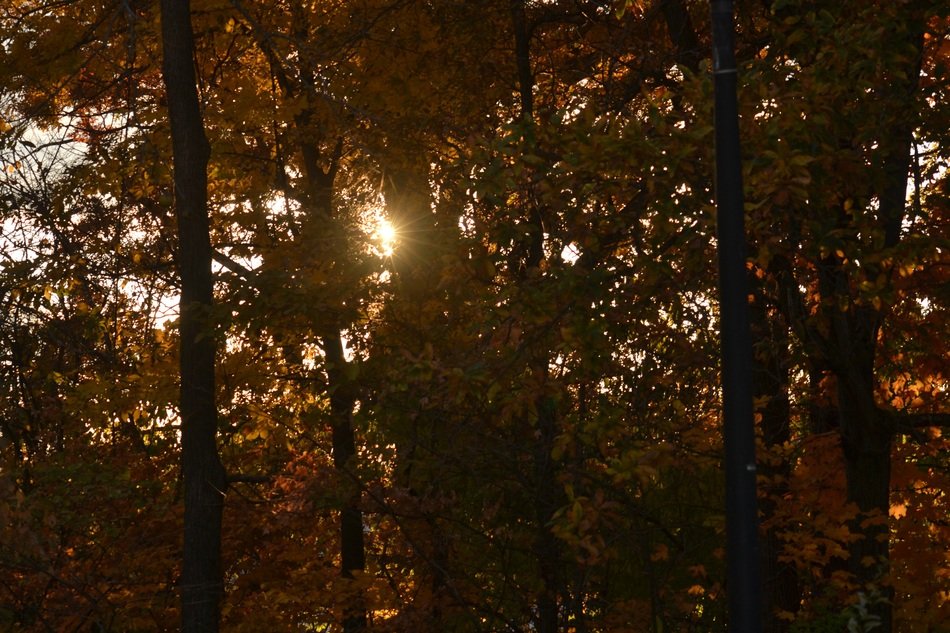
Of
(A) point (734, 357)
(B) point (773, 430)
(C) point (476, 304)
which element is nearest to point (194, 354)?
(C) point (476, 304)

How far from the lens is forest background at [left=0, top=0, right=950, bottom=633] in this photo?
855 centimetres

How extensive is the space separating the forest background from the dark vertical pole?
1.26 m

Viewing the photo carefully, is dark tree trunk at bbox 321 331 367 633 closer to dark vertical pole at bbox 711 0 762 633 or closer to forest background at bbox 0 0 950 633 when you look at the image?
forest background at bbox 0 0 950 633

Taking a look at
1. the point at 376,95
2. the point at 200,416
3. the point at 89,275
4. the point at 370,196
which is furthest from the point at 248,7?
the point at 200,416

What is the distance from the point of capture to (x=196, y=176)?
12148mm

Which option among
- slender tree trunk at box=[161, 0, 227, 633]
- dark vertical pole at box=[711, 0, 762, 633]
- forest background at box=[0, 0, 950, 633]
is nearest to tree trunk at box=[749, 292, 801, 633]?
forest background at box=[0, 0, 950, 633]

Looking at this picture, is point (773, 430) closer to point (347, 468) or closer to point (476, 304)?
point (476, 304)

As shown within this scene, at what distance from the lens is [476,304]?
11555mm

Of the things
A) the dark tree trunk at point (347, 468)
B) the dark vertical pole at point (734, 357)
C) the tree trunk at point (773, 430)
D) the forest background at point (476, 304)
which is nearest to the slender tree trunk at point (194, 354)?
the forest background at point (476, 304)

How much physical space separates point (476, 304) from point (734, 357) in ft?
19.3

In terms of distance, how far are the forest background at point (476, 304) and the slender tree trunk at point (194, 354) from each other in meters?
0.04

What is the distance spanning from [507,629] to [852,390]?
4453 millimetres

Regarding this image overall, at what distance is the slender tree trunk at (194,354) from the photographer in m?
11.9

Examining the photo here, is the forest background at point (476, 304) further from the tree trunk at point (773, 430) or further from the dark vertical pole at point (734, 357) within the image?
the dark vertical pole at point (734, 357)
